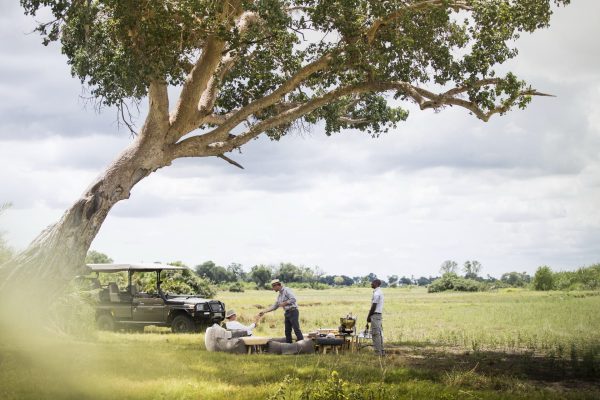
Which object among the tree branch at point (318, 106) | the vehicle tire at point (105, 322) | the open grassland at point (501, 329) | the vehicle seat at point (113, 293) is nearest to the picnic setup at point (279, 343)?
the open grassland at point (501, 329)

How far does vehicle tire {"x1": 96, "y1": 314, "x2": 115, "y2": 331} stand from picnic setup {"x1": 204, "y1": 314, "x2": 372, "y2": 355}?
8.96m

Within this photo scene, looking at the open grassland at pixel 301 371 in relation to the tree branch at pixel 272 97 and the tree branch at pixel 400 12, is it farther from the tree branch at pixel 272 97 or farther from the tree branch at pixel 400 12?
the tree branch at pixel 400 12

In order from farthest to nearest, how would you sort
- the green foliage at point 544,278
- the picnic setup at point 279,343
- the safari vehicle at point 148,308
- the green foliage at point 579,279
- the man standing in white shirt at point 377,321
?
the green foliage at point 544,278, the green foliage at point 579,279, the safari vehicle at point 148,308, the picnic setup at point 279,343, the man standing in white shirt at point 377,321

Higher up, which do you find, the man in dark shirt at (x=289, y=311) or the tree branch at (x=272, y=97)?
the tree branch at (x=272, y=97)

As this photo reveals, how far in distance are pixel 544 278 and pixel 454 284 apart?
13.6 metres

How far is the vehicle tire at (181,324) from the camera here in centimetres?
2427

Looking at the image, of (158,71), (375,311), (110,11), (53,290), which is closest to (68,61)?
(110,11)

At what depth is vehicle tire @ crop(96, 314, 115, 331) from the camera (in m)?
25.4

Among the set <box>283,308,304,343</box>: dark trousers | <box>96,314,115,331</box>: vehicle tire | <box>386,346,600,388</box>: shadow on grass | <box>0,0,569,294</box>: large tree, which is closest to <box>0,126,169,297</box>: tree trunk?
<box>0,0,569,294</box>: large tree

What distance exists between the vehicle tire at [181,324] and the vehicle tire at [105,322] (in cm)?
262

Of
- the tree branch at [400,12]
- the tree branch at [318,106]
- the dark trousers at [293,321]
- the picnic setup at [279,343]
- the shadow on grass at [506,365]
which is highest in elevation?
the tree branch at [400,12]

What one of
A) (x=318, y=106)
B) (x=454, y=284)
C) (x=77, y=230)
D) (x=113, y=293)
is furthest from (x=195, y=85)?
(x=454, y=284)

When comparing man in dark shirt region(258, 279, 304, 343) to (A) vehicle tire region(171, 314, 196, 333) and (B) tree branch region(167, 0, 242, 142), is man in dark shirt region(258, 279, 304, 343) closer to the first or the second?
(B) tree branch region(167, 0, 242, 142)

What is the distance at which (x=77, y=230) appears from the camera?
61.2ft
